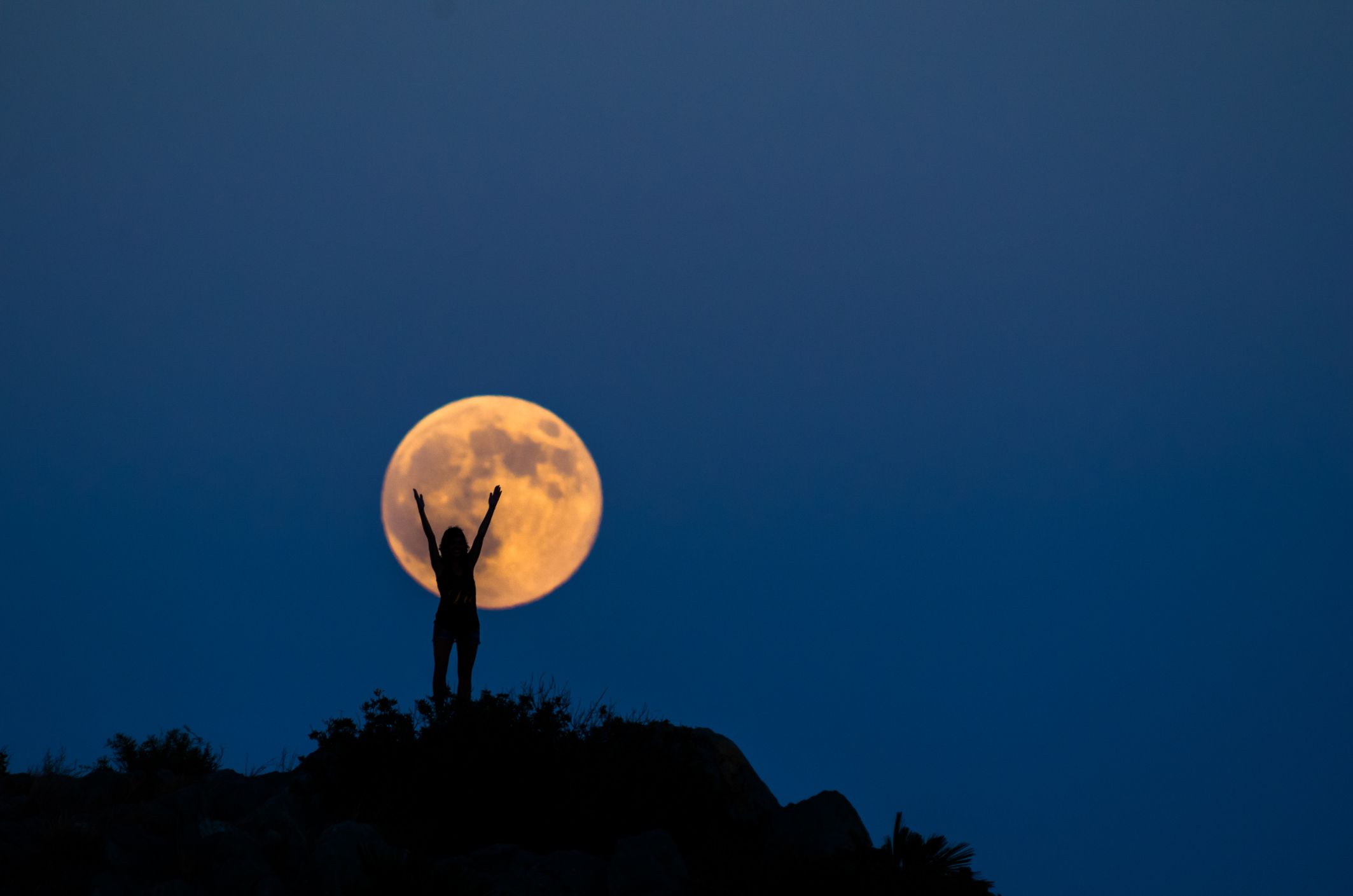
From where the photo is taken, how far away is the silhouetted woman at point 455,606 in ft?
46.5

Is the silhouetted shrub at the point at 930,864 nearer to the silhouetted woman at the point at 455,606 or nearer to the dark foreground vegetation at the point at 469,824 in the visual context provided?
the dark foreground vegetation at the point at 469,824

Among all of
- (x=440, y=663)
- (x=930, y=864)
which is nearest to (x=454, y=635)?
(x=440, y=663)

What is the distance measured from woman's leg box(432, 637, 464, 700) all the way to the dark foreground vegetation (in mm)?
929

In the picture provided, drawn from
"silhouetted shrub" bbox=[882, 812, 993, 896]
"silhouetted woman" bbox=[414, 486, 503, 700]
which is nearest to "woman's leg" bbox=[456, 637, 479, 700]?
"silhouetted woman" bbox=[414, 486, 503, 700]

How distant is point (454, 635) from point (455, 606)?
0.39 m

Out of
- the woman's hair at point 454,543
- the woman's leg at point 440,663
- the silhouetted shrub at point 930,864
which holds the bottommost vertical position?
the silhouetted shrub at point 930,864

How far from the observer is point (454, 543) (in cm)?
1420

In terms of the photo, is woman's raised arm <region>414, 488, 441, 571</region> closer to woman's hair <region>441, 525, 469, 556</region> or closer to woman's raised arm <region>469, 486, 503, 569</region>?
woman's hair <region>441, 525, 469, 556</region>

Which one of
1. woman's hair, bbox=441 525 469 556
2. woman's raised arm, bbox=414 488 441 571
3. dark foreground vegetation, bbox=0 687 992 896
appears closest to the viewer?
dark foreground vegetation, bbox=0 687 992 896

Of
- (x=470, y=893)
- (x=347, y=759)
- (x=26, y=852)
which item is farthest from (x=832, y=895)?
(x=26, y=852)

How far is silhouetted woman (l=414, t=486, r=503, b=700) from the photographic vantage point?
559 inches

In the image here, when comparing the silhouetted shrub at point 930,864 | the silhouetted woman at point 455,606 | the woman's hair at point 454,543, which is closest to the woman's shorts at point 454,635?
the silhouetted woman at point 455,606

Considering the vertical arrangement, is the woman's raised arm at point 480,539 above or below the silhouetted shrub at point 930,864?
above

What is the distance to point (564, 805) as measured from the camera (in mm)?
12016
